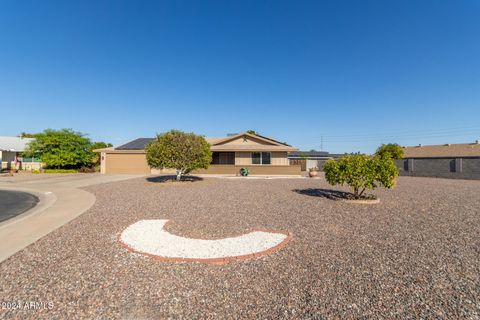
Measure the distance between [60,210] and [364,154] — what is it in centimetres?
1272

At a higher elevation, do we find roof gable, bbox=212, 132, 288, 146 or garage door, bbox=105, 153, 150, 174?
roof gable, bbox=212, 132, 288, 146

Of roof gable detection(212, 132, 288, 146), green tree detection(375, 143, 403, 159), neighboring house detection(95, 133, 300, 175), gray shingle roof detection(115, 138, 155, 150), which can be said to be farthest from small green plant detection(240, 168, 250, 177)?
green tree detection(375, 143, 403, 159)

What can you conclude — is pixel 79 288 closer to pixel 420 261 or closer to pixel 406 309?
pixel 406 309

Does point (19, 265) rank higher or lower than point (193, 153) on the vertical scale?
lower

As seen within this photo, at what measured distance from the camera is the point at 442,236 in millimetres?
5348

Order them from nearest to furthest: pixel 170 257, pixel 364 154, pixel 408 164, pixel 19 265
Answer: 1. pixel 19 265
2. pixel 170 257
3. pixel 364 154
4. pixel 408 164

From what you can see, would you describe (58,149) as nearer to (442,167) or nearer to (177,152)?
(177,152)

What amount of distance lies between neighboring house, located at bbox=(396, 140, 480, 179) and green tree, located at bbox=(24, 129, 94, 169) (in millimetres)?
39642

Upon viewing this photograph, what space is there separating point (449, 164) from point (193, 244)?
96.2 ft

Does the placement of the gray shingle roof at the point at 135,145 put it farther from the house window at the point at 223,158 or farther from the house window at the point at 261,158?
the house window at the point at 261,158

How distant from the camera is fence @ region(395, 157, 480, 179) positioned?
20.9 m

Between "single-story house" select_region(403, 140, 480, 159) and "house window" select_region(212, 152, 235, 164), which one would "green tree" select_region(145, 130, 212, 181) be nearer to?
"house window" select_region(212, 152, 235, 164)

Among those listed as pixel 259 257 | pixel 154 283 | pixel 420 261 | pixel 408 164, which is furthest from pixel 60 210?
pixel 408 164

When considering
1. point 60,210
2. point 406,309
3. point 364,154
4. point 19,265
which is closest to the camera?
point 406,309
